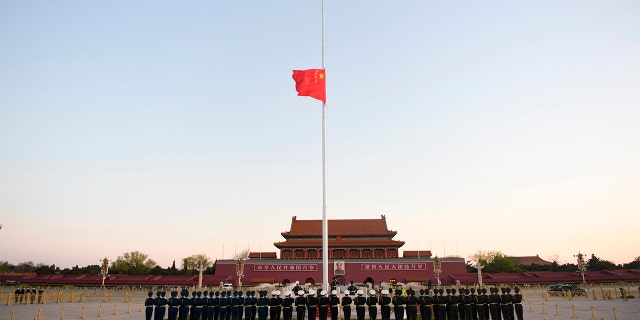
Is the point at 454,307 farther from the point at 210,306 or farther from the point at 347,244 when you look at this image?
the point at 347,244

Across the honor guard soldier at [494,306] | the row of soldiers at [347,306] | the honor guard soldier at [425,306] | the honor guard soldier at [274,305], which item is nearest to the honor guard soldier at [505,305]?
the row of soldiers at [347,306]

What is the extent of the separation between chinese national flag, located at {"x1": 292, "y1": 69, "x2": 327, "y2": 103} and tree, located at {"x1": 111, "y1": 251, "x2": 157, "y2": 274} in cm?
4840

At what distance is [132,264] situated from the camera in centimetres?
6688

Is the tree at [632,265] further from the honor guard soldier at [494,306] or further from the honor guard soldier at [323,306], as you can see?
the honor guard soldier at [323,306]

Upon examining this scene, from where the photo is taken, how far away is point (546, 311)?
784 inches

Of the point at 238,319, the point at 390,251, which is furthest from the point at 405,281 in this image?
the point at 238,319

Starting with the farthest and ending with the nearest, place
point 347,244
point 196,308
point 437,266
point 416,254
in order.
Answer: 1. point 347,244
2. point 416,254
3. point 437,266
4. point 196,308

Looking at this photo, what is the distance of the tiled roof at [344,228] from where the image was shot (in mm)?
53075

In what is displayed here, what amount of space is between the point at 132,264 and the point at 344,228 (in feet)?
119

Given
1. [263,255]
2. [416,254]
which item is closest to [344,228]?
[416,254]

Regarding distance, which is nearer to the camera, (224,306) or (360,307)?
(360,307)

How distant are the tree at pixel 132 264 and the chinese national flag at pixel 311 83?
4840cm

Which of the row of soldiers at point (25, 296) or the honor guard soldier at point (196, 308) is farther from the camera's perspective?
the row of soldiers at point (25, 296)

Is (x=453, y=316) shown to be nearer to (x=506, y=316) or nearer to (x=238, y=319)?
(x=506, y=316)
